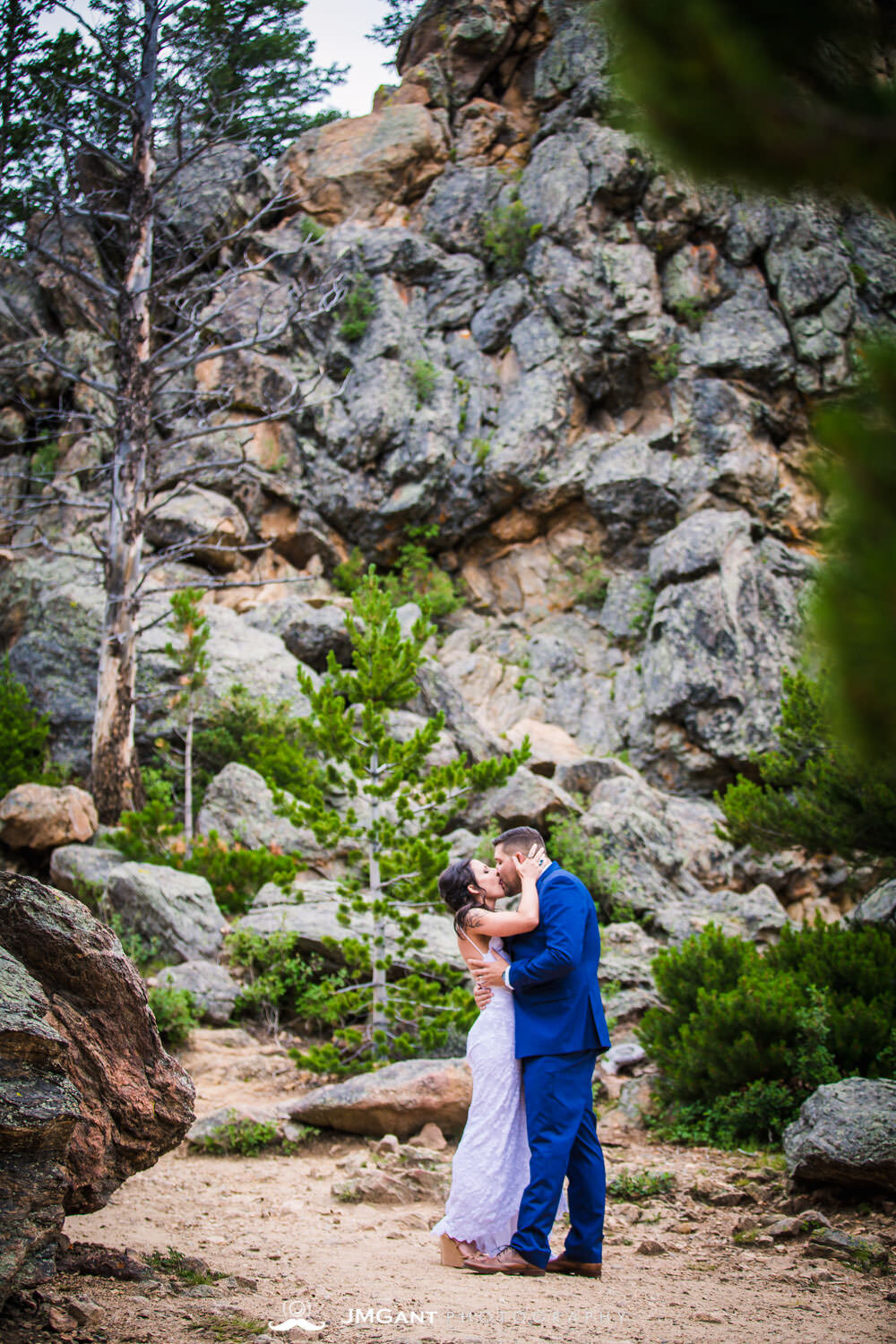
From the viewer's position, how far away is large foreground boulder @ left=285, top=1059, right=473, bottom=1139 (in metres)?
6.10

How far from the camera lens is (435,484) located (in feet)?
73.0

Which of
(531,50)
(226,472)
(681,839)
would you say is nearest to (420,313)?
(226,472)

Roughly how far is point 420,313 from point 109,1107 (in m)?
24.4

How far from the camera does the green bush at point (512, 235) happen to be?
944 inches

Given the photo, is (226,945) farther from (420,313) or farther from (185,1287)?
(420,313)

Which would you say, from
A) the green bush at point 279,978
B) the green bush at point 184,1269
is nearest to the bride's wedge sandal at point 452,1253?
Result: the green bush at point 184,1269

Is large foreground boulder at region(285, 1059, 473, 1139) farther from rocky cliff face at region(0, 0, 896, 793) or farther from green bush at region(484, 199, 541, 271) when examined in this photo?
green bush at region(484, 199, 541, 271)

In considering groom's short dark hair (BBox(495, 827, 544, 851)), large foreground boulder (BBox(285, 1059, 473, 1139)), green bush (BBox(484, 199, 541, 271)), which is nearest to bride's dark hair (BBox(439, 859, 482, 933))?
groom's short dark hair (BBox(495, 827, 544, 851))

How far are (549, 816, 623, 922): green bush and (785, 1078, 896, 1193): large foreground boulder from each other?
7348 mm

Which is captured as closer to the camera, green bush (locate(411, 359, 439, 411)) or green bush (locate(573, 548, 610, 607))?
green bush (locate(573, 548, 610, 607))

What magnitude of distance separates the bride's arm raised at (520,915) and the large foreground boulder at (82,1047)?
56.3 inches

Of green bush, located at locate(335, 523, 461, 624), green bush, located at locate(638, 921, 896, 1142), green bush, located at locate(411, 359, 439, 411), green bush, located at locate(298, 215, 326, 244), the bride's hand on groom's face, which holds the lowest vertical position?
green bush, located at locate(638, 921, 896, 1142)

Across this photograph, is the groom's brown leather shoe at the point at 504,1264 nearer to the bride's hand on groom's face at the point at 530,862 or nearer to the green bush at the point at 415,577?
the bride's hand on groom's face at the point at 530,862

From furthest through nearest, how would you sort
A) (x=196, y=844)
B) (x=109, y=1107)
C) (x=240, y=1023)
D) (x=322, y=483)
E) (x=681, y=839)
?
(x=322, y=483) → (x=681, y=839) → (x=196, y=844) → (x=240, y=1023) → (x=109, y=1107)
